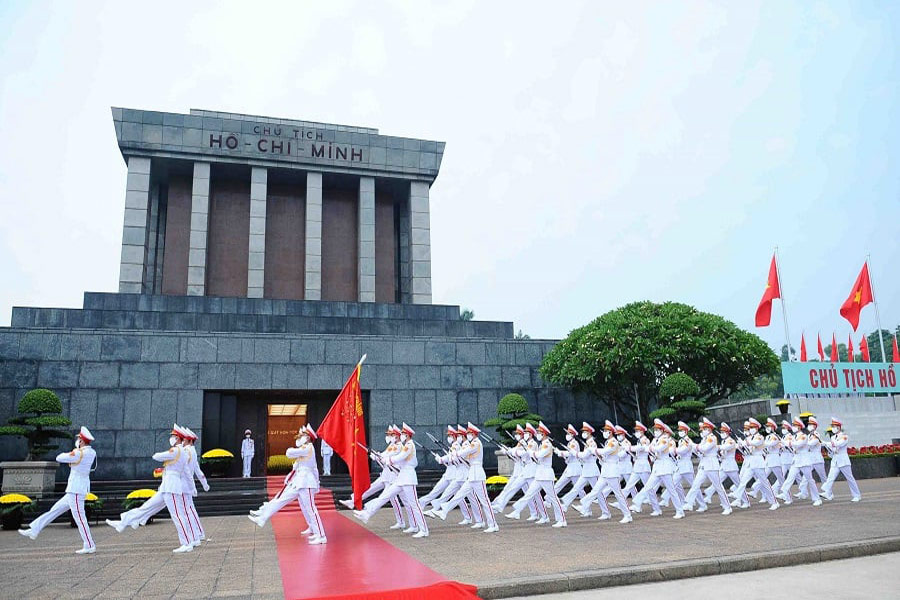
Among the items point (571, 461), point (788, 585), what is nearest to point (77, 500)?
point (571, 461)

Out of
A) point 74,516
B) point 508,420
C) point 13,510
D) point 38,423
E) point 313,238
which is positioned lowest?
point 13,510

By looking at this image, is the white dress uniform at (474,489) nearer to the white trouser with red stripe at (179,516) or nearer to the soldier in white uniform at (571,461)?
the soldier in white uniform at (571,461)

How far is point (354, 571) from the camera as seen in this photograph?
7.79m

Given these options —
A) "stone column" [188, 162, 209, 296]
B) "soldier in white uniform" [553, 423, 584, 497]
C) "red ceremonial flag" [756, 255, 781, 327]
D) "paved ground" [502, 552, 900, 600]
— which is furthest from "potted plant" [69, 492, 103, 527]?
"red ceremonial flag" [756, 255, 781, 327]

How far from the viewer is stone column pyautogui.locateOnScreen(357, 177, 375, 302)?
26.5 metres

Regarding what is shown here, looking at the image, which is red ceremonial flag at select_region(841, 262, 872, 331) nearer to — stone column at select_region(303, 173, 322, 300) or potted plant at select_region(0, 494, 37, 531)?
stone column at select_region(303, 173, 322, 300)

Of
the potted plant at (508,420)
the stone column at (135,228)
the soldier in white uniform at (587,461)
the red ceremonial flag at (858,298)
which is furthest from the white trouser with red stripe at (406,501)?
the red ceremonial flag at (858,298)

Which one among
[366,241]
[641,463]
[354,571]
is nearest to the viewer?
[354,571]

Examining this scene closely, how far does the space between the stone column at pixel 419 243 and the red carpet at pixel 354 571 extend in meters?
15.4

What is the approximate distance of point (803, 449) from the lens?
14.6m

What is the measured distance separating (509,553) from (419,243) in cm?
1948

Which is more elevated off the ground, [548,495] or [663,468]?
[663,468]

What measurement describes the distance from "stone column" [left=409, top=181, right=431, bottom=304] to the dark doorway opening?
720cm

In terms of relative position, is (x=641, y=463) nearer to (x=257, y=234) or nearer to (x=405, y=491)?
(x=405, y=491)
